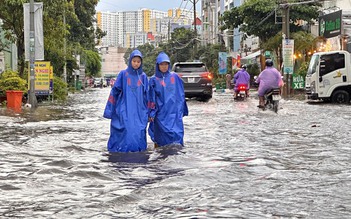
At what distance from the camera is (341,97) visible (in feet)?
73.0

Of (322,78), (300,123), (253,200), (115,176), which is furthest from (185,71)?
(253,200)

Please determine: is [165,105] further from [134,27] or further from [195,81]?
[134,27]

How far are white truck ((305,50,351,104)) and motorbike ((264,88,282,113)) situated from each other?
4.99 meters

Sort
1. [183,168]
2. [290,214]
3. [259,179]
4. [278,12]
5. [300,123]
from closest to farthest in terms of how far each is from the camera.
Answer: [290,214], [259,179], [183,168], [300,123], [278,12]

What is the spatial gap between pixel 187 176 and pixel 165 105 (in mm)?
2352

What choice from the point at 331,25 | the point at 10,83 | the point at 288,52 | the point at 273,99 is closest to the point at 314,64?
the point at 273,99

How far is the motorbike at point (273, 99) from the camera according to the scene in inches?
679

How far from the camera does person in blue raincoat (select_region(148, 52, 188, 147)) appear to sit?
29.5 ft

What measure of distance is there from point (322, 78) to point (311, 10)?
63.5 ft

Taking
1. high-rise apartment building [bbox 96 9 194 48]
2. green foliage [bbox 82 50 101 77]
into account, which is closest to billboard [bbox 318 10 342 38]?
green foliage [bbox 82 50 101 77]

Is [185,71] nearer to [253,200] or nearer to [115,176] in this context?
[115,176]

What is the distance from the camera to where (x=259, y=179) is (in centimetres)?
647

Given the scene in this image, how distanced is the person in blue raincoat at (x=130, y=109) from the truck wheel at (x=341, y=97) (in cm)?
1498

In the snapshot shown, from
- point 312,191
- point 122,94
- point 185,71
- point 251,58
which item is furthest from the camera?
point 251,58
